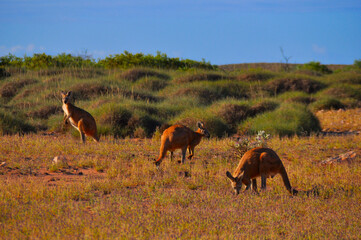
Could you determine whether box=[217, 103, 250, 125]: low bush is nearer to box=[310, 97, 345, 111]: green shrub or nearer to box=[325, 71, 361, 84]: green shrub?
box=[310, 97, 345, 111]: green shrub

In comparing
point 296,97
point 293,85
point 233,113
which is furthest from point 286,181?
point 293,85

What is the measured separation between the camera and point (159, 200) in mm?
6715

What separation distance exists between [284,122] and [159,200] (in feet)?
36.5

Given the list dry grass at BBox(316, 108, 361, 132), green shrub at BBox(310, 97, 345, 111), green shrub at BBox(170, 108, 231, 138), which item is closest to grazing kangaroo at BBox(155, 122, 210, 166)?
green shrub at BBox(170, 108, 231, 138)

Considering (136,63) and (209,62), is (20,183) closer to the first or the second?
(136,63)

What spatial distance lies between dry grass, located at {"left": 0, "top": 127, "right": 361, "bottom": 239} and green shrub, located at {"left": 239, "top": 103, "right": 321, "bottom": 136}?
16.9ft

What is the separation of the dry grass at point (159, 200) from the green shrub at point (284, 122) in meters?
5.15

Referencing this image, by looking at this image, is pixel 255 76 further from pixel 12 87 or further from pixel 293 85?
pixel 12 87

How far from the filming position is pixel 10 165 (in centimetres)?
930

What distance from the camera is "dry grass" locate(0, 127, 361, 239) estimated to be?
5.36m

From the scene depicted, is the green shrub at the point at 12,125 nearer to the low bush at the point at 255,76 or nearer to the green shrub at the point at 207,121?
the green shrub at the point at 207,121

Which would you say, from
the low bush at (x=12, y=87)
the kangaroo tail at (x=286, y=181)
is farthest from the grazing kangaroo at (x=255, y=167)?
the low bush at (x=12, y=87)

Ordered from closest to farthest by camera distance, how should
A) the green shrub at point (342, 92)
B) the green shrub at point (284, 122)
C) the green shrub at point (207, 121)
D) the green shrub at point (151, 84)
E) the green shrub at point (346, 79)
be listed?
the green shrub at point (207, 121) < the green shrub at point (284, 122) < the green shrub at point (151, 84) < the green shrub at point (342, 92) < the green shrub at point (346, 79)

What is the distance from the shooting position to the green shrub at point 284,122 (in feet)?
52.7
